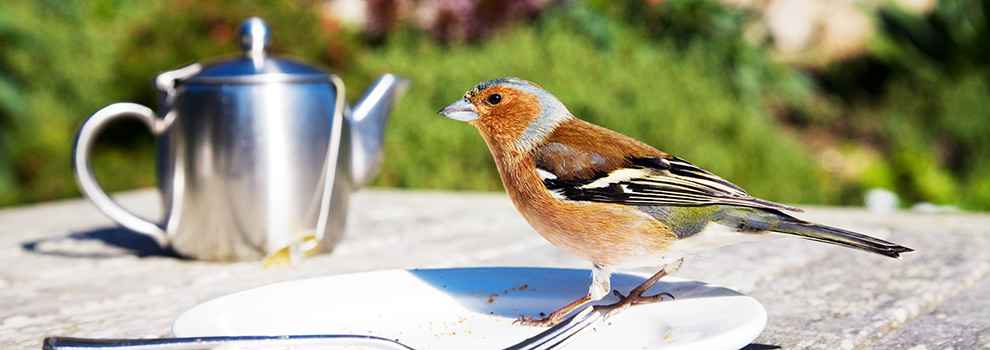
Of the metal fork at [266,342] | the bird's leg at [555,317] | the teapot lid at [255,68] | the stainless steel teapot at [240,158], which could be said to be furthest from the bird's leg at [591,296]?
the teapot lid at [255,68]

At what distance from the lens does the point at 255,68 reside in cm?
278

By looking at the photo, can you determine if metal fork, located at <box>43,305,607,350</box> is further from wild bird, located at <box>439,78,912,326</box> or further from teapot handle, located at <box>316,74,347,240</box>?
teapot handle, located at <box>316,74,347,240</box>

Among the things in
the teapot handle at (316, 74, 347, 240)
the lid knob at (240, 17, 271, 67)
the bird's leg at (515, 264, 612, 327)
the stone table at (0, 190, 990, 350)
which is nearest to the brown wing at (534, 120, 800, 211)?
the bird's leg at (515, 264, 612, 327)

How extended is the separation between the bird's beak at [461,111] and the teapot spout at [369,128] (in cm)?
109

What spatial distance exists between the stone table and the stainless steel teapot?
3.2 inches

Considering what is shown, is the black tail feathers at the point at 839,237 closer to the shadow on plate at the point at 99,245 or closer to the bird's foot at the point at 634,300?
the bird's foot at the point at 634,300

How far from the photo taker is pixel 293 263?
2.71m

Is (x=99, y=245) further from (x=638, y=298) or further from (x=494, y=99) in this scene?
(x=638, y=298)

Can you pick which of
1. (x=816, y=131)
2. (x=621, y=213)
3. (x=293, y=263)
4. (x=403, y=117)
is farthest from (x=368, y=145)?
(x=816, y=131)

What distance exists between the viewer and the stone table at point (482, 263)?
76.9 inches

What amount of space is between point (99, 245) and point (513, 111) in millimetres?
1577

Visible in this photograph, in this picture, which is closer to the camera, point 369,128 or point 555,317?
point 555,317

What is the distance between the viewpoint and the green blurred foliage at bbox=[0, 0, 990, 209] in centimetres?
626

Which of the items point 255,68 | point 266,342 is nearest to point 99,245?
point 255,68
